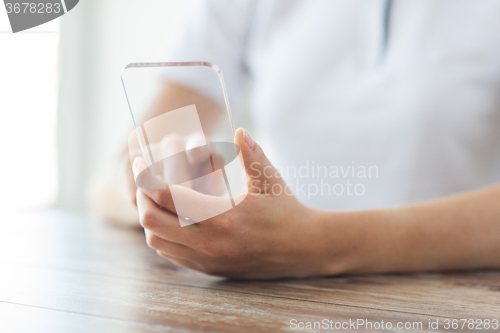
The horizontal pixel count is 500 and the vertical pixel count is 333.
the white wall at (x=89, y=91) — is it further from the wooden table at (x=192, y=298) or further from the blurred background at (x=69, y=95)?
the wooden table at (x=192, y=298)

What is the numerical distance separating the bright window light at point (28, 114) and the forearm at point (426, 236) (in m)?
1.59

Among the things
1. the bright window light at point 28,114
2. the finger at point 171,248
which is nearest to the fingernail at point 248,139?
the finger at point 171,248

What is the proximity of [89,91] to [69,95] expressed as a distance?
0.29 ft

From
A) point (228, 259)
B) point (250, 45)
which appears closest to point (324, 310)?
point (228, 259)

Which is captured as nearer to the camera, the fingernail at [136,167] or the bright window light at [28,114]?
the fingernail at [136,167]

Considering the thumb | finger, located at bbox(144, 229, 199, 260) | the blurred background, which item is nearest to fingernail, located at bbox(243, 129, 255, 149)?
the thumb

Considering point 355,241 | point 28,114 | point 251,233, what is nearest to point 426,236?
point 355,241

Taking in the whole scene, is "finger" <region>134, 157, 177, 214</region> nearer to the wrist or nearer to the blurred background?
the wrist

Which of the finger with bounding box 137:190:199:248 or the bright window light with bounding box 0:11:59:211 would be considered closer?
the finger with bounding box 137:190:199:248

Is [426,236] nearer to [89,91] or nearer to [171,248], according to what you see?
[171,248]

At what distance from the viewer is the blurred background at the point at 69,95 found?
1616 millimetres

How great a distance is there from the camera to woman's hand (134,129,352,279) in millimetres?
302

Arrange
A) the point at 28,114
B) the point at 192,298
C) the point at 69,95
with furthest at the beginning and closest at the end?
the point at 69,95, the point at 28,114, the point at 192,298

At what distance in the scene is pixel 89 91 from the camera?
6.16 ft
